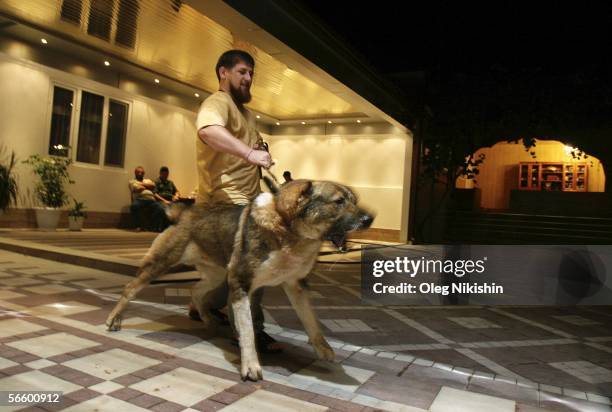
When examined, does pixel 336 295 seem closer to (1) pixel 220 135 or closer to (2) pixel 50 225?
(1) pixel 220 135

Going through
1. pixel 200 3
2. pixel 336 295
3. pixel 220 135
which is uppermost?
pixel 200 3

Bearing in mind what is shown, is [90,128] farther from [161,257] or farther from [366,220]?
[366,220]

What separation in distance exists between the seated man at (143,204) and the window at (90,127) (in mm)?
926

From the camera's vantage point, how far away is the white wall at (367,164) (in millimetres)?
15758

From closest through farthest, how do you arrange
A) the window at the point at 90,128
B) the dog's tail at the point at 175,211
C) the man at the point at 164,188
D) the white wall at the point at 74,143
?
the dog's tail at the point at 175,211 → the white wall at the point at 74,143 → the window at the point at 90,128 → the man at the point at 164,188

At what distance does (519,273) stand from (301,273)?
17.6 feet

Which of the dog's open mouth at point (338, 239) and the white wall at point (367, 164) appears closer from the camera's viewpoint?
the dog's open mouth at point (338, 239)

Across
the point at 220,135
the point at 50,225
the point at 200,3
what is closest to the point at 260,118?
the point at 50,225

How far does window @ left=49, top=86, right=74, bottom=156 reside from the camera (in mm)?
11172

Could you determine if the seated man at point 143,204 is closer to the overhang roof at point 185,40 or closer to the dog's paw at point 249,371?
the overhang roof at point 185,40

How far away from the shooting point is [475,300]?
556 centimetres

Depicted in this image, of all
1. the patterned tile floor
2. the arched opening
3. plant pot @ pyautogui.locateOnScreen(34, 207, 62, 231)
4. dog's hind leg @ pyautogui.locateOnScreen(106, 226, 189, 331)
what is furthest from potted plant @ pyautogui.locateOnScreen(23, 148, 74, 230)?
the arched opening

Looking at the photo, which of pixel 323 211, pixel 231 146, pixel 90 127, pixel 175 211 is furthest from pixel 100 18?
pixel 323 211

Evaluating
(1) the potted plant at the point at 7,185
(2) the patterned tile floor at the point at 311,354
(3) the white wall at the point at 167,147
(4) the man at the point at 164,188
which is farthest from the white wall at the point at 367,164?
(2) the patterned tile floor at the point at 311,354
